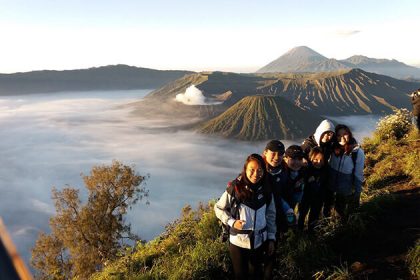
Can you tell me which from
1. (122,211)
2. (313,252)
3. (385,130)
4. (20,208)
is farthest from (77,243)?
(20,208)

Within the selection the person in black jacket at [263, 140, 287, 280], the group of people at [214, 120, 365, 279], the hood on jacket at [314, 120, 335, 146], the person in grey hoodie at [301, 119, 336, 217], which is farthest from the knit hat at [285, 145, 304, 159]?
the hood on jacket at [314, 120, 335, 146]

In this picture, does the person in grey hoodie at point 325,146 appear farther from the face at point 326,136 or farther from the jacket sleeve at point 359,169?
the jacket sleeve at point 359,169

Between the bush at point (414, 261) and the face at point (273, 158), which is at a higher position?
the face at point (273, 158)

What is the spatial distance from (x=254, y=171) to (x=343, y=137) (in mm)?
2675

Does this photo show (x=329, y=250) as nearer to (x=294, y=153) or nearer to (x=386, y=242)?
(x=386, y=242)

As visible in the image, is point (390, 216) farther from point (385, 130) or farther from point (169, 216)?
point (169, 216)

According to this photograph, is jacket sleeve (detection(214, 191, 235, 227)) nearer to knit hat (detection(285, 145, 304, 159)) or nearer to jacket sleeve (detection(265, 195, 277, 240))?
jacket sleeve (detection(265, 195, 277, 240))

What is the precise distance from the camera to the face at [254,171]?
4109mm

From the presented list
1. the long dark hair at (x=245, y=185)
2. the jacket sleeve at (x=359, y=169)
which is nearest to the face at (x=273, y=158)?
the long dark hair at (x=245, y=185)

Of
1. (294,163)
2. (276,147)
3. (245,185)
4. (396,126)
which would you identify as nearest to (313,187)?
(294,163)

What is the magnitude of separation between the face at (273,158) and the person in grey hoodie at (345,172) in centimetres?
187

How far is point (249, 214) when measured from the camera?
4.36m

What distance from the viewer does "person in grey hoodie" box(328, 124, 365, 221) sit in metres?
6.11

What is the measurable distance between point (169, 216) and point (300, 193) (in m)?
167
